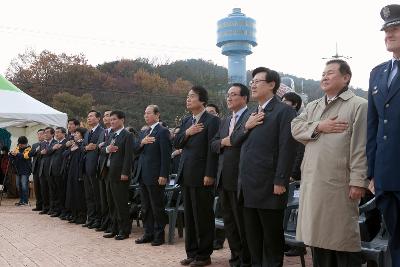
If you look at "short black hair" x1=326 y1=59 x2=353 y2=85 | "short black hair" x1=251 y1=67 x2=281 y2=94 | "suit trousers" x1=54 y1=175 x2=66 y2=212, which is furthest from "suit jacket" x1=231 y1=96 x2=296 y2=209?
"suit trousers" x1=54 y1=175 x2=66 y2=212

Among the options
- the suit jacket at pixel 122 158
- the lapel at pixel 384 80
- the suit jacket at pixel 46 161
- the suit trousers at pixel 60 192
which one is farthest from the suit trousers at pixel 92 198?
the lapel at pixel 384 80

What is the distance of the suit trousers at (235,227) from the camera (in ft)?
14.7

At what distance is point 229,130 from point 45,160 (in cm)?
642

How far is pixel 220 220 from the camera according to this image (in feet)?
18.0

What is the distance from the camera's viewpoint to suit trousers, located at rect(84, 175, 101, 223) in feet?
25.5

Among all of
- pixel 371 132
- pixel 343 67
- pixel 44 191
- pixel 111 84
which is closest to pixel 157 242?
pixel 343 67

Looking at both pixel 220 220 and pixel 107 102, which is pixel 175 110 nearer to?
pixel 107 102

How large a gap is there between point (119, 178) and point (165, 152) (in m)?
0.99

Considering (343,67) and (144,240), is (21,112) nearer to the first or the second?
(144,240)

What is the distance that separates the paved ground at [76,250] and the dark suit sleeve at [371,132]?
2.44 meters


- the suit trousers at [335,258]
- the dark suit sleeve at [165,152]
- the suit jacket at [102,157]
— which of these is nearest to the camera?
the suit trousers at [335,258]

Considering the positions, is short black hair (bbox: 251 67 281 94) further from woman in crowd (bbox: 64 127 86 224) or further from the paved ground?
woman in crowd (bbox: 64 127 86 224)

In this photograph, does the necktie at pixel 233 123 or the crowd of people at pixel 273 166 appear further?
the necktie at pixel 233 123

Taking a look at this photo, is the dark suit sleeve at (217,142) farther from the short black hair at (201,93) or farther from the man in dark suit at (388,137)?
the man in dark suit at (388,137)
